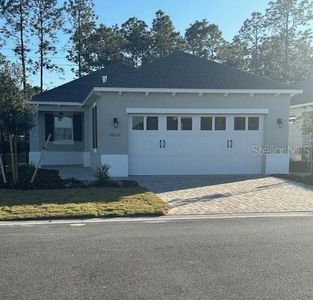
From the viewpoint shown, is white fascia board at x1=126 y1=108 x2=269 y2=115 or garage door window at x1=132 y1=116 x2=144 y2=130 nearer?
white fascia board at x1=126 y1=108 x2=269 y2=115

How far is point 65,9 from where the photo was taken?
35.8 m

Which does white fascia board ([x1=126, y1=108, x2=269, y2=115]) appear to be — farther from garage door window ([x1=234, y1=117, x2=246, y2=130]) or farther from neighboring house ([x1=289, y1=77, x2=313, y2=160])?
neighboring house ([x1=289, y1=77, x2=313, y2=160])

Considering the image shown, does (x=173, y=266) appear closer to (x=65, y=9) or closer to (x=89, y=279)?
(x=89, y=279)

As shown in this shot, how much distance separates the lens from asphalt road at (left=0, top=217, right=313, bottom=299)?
446 centimetres

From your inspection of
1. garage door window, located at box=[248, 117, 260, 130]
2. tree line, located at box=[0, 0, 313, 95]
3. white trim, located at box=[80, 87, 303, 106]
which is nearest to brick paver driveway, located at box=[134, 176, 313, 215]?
garage door window, located at box=[248, 117, 260, 130]

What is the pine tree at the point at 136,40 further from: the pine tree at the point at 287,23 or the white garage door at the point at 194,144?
the white garage door at the point at 194,144

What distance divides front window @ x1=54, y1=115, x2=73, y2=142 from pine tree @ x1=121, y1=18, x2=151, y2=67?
24490 mm

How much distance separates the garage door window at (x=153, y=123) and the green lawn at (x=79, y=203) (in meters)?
4.04

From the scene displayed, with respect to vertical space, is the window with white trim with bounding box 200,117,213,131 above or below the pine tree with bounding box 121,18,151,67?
below

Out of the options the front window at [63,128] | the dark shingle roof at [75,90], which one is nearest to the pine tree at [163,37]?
the dark shingle roof at [75,90]

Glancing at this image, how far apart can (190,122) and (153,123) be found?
4.83 feet

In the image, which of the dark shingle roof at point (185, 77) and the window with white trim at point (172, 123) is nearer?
the dark shingle roof at point (185, 77)

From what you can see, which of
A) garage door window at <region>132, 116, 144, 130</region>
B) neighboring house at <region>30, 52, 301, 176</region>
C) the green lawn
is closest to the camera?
the green lawn

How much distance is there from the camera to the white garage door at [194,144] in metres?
15.5
